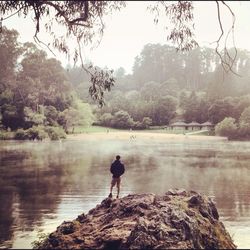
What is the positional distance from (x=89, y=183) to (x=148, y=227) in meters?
16.7

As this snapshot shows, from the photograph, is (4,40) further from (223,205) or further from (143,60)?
(143,60)

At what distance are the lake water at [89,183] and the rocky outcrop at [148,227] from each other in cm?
220

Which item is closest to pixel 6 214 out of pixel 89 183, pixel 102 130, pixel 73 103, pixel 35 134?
pixel 89 183

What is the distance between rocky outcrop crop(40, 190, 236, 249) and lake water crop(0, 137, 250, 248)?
2.20 m

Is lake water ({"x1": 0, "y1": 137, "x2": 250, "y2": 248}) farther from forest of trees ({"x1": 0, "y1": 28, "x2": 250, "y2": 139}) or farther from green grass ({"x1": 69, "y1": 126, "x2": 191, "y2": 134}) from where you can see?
green grass ({"x1": 69, "y1": 126, "x2": 191, "y2": 134})

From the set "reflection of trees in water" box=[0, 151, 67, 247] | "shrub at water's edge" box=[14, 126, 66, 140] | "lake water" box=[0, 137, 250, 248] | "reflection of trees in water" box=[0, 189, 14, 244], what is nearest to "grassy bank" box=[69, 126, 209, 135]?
"shrub at water's edge" box=[14, 126, 66, 140]

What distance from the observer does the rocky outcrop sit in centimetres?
888

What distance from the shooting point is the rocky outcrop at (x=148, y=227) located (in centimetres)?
888

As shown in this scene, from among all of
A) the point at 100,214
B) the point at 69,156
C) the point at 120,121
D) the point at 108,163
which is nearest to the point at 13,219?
the point at 100,214

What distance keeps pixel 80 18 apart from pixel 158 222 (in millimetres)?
4349

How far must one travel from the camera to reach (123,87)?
133 metres

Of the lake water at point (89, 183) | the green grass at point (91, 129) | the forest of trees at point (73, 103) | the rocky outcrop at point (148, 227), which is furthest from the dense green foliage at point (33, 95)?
the rocky outcrop at point (148, 227)

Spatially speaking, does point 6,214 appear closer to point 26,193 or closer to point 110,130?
point 26,193

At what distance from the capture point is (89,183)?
2556 cm
